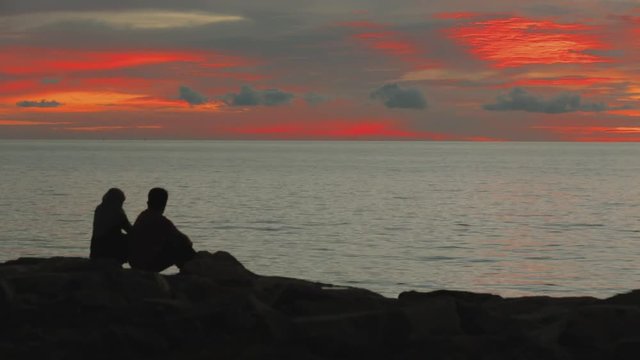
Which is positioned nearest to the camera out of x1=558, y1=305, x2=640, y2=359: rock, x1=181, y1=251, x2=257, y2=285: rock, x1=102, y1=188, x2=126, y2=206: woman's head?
x1=558, y1=305, x2=640, y2=359: rock

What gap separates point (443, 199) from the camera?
3460 inches

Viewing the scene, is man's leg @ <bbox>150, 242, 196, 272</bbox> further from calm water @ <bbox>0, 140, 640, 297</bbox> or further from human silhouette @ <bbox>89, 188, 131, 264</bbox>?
calm water @ <bbox>0, 140, 640, 297</bbox>

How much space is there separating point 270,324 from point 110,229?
5441 mm

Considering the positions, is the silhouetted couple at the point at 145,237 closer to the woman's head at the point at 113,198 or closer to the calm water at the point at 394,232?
the woman's head at the point at 113,198

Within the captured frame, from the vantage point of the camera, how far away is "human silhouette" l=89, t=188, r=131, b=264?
1516 cm

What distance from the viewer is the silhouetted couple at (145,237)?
1460 cm

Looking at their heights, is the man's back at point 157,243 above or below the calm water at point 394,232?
above

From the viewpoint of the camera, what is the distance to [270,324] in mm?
10797

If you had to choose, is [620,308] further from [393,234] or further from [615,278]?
[393,234]

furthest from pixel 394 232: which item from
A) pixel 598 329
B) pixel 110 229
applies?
pixel 598 329

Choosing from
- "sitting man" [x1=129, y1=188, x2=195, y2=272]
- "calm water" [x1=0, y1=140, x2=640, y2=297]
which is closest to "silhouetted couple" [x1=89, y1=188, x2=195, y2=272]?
"sitting man" [x1=129, y1=188, x2=195, y2=272]

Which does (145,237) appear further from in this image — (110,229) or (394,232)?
(394,232)

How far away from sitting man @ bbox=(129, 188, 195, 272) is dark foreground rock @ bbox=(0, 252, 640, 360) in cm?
182

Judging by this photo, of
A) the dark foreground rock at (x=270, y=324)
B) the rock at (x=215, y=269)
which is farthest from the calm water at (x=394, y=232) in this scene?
the dark foreground rock at (x=270, y=324)
